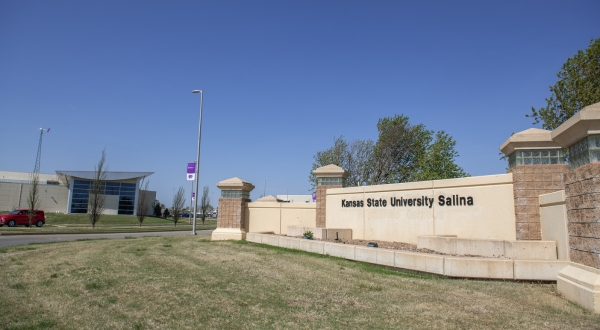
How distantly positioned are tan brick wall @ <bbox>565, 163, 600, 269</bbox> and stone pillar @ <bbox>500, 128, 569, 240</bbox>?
8.64ft

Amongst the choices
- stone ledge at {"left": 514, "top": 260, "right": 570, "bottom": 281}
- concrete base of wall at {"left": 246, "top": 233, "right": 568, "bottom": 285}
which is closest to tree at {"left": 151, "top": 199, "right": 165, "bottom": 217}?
concrete base of wall at {"left": 246, "top": 233, "right": 568, "bottom": 285}

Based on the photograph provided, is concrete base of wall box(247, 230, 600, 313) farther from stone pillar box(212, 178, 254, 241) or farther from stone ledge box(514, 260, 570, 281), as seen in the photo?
stone pillar box(212, 178, 254, 241)

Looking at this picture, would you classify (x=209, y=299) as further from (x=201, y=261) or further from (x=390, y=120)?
(x=390, y=120)

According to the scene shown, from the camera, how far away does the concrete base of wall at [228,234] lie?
17281 mm

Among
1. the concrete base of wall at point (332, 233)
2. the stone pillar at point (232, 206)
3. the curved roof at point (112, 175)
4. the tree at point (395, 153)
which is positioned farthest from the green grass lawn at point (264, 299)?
the curved roof at point (112, 175)

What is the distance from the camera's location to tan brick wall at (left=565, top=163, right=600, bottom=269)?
567cm

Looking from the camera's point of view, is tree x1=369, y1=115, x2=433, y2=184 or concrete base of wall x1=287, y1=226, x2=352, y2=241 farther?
tree x1=369, y1=115, x2=433, y2=184

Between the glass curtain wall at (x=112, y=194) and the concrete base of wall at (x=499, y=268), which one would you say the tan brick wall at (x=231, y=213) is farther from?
the glass curtain wall at (x=112, y=194)

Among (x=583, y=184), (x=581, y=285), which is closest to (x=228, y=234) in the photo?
(x=581, y=285)

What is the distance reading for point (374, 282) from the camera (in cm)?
761

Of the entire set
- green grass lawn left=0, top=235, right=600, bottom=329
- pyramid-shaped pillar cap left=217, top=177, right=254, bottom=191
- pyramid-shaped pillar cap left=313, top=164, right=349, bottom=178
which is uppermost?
Result: pyramid-shaped pillar cap left=313, top=164, right=349, bottom=178

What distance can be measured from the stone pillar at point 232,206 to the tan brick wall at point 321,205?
3.78 m

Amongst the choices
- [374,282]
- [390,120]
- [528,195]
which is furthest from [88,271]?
[390,120]

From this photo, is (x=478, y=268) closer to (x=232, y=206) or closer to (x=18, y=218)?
(x=232, y=206)
